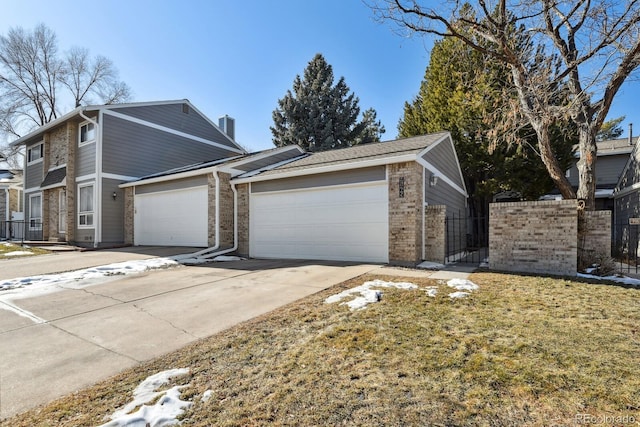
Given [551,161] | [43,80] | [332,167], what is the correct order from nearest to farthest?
[551,161], [332,167], [43,80]

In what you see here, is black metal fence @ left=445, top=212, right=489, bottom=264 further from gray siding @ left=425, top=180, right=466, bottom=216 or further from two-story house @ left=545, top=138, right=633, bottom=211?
two-story house @ left=545, top=138, right=633, bottom=211

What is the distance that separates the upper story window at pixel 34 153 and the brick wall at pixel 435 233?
799 inches

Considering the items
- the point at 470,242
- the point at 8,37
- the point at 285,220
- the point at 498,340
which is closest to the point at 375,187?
the point at 285,220

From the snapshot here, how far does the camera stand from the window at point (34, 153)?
681 inches

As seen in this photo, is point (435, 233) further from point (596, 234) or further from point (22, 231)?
point (22, 231)

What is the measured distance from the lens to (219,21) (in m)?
10.3

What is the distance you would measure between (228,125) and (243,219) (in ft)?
36.6

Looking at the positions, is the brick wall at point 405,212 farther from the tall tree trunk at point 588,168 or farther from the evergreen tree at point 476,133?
the evergreen tree at point 476,133

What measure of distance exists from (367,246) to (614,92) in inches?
286

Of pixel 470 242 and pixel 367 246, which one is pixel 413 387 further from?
pixel 470 242

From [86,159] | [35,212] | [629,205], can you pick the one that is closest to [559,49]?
[629,205]

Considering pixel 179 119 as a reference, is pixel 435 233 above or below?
below

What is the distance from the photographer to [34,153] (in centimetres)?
1777

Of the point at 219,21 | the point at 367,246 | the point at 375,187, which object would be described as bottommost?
the point at 367,246
